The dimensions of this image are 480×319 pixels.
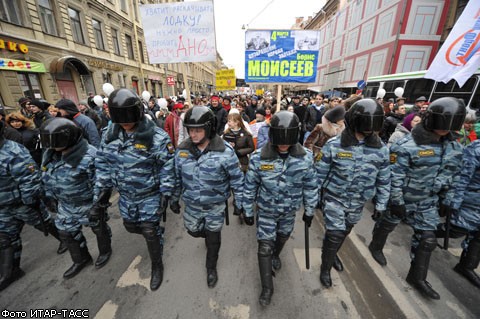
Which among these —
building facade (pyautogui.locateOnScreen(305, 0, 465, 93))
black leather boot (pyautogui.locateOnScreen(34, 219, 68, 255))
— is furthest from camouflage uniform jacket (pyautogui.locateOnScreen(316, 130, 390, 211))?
building facade (pyautogui.locateOnScreen(305, 0, 465, 93))

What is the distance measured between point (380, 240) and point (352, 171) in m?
1.30

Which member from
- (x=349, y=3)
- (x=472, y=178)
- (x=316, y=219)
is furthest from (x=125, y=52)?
(x=349, y=3)

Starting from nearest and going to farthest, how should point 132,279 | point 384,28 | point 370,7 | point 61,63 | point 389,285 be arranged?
point 389,285, point 132,279, point 61,63, point 384,28, point 370,7

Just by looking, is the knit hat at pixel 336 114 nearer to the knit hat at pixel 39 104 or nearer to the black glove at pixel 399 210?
the black glove at pixel 399 210

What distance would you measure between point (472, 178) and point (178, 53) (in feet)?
16.3

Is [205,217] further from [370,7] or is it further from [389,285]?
[370,7]

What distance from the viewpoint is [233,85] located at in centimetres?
1293

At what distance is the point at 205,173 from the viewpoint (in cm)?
213

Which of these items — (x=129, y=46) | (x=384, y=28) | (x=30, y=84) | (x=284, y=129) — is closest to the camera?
(x=284, y=129)

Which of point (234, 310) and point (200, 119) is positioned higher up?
point (200, 119)

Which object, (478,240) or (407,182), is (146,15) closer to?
(407,182)

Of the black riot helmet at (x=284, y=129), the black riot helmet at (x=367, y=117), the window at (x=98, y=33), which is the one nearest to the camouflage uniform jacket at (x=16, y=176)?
the black riot helmet at (x=284, y=129)

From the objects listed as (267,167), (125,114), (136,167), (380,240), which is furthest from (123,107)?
(380,240)

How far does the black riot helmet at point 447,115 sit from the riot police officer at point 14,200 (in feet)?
14.8
